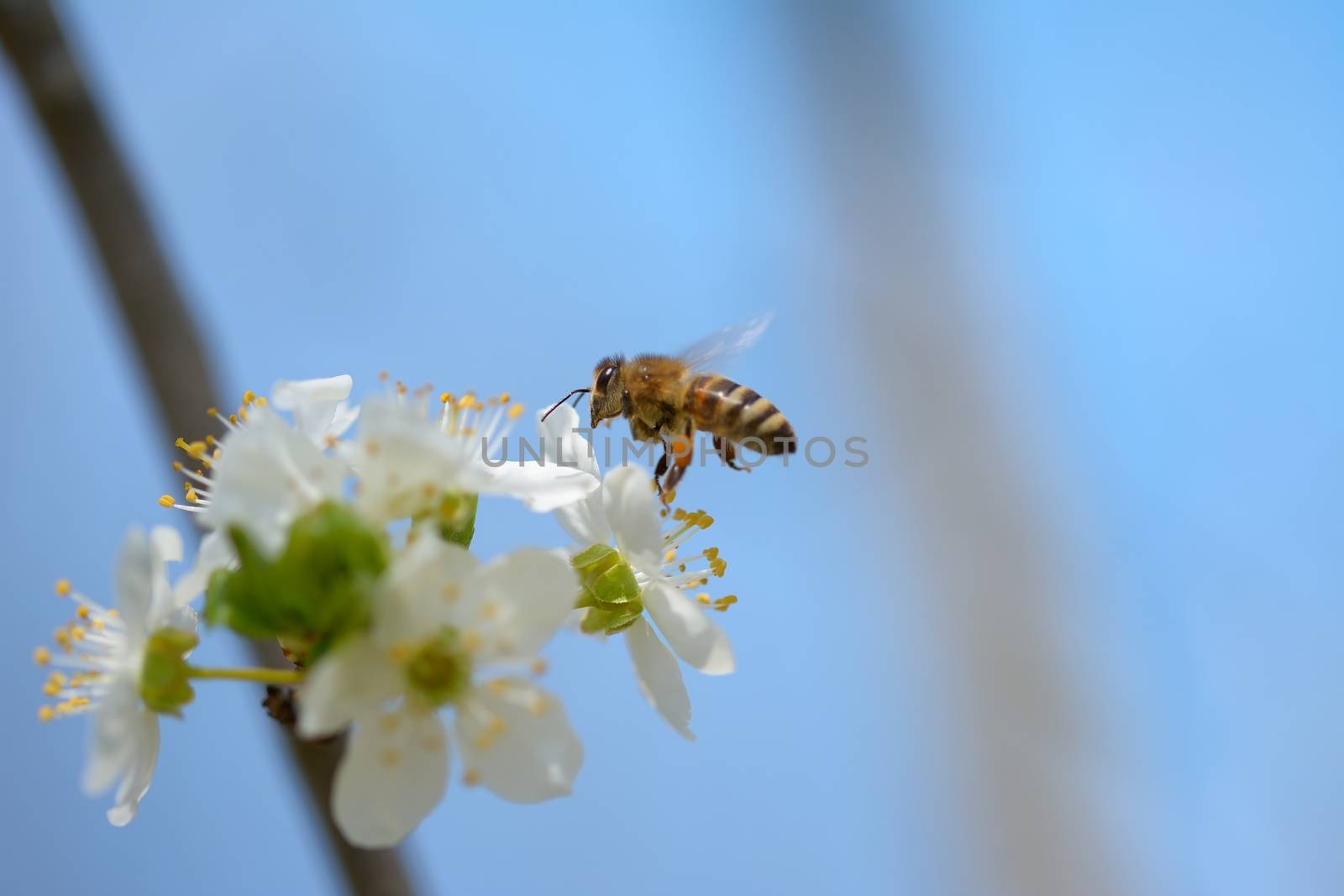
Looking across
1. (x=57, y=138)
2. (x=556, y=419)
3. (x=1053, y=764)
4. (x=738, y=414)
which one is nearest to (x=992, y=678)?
(x=1053, y=764)

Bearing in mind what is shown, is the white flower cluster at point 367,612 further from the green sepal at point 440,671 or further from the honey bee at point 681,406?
the honey bee at point 681,406

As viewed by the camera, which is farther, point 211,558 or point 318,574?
point 211,558

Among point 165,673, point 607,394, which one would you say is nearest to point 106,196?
point 607,394

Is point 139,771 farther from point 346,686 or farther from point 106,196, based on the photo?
point 106,196

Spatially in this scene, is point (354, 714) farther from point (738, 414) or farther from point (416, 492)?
point (738, 414)

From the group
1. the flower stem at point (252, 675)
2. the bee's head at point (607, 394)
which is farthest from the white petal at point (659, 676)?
the bee's head at point (607, 394)

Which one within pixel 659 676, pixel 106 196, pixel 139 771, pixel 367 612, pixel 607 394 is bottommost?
pixel 659 676

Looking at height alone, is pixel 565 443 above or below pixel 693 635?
above
